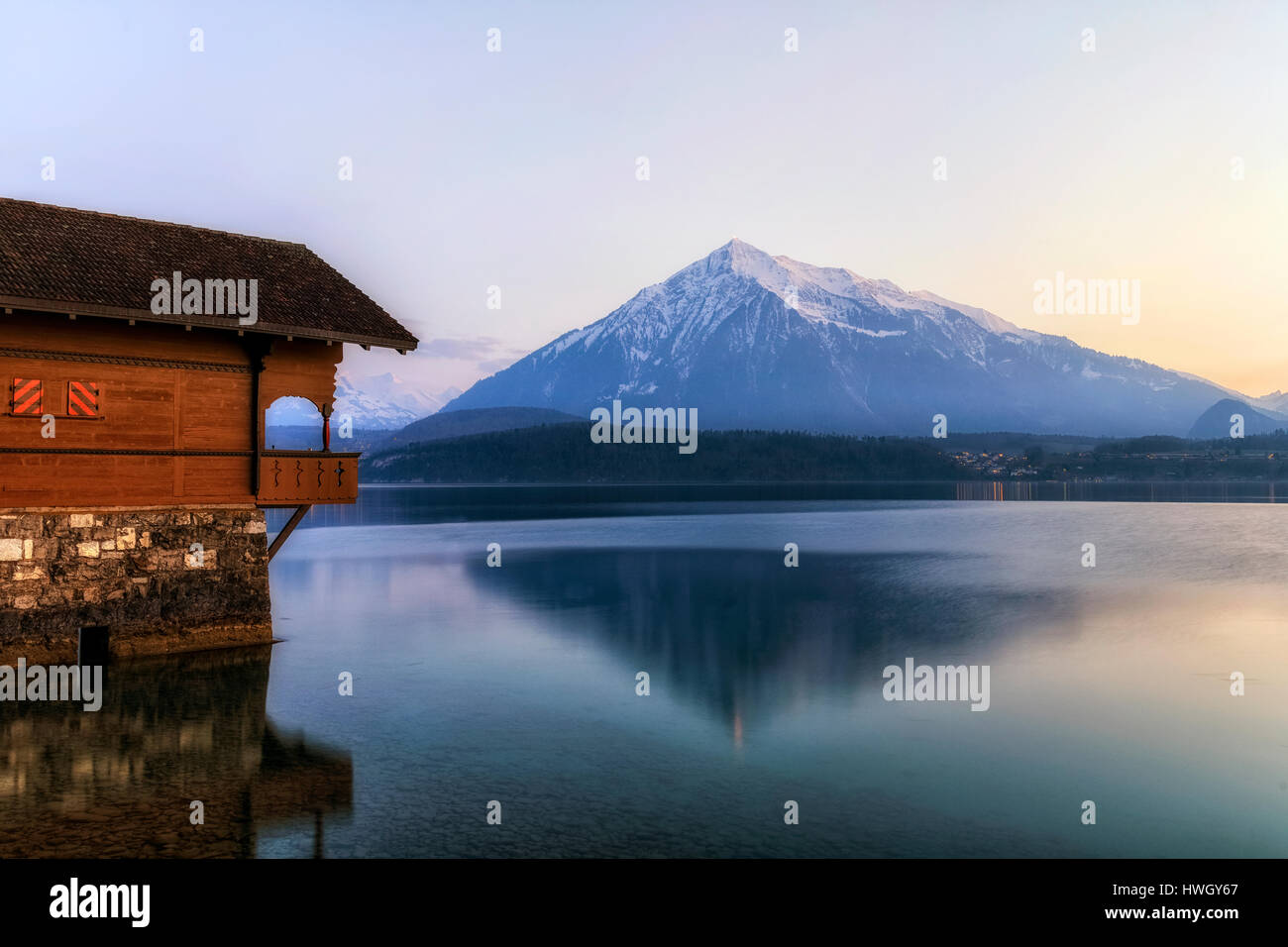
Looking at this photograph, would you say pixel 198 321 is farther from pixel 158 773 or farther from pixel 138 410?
pixel 158 773

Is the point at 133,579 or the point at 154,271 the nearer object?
the point at 133,579

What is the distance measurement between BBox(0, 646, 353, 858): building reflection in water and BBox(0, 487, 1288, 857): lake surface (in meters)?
0.07

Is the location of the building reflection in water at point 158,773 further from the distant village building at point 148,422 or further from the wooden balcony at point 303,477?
the wooden balcony at point 303,477

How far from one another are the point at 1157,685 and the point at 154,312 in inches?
979

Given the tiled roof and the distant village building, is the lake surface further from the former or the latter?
the tiled roof

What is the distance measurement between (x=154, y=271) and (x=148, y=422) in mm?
3776

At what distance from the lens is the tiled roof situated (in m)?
20.5

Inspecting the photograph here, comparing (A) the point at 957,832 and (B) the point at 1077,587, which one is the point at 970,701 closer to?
(A) the point at 957,832

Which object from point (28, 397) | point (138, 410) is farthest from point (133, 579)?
point (28, 397)

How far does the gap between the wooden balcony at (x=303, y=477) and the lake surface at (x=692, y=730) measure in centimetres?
417

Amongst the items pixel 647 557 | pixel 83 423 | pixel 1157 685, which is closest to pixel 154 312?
pixel 83 423

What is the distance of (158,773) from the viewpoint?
14445 mm

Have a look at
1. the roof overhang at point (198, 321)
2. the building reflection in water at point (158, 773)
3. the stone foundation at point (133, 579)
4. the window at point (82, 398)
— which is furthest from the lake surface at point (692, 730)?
the roof overhang at point (198, 321)

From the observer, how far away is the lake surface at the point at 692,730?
1217 centimetres
